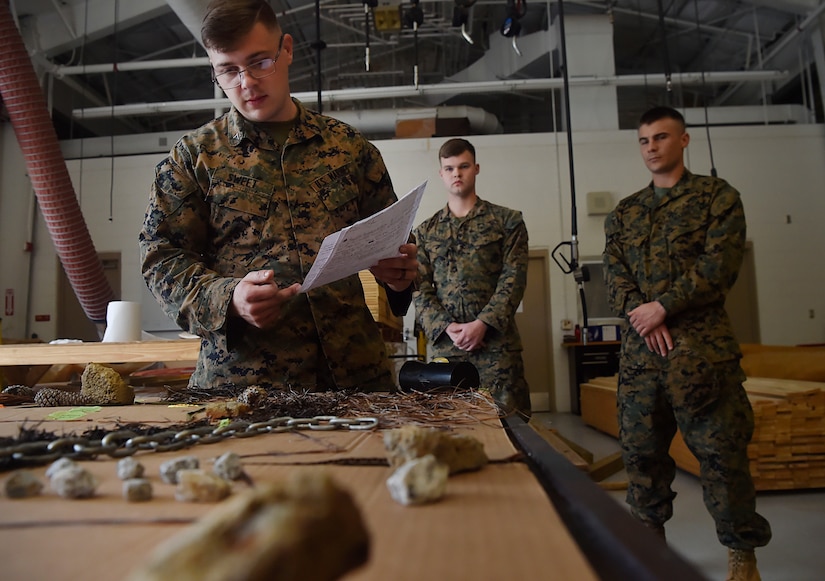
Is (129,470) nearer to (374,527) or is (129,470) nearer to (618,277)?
(374,527)

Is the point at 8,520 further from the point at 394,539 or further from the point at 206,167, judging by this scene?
the point at 206,167

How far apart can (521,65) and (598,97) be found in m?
1.01

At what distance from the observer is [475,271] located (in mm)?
2471

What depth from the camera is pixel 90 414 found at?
39.5 inches

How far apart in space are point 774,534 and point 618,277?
46.1 inches

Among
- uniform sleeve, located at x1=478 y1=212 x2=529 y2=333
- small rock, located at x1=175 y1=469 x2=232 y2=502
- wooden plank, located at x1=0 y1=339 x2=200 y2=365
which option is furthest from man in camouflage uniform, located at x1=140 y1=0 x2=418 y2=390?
uniform sleeve, located at x1=478 y1=212 x2=529 y2=333

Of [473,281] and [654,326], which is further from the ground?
[473,281]

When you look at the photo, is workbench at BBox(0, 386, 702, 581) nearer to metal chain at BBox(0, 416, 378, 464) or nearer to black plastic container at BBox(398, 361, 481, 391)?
metal chain at BBox(0, 416, 378, 464)

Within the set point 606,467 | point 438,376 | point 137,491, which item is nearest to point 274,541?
point 137,491

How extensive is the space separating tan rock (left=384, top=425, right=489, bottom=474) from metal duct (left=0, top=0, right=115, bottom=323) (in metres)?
3.85

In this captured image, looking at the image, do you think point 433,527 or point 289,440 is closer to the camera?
point 433,527

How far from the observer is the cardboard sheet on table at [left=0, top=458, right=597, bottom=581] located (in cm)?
30

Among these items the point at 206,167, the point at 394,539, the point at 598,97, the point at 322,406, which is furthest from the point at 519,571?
the point at 598,97

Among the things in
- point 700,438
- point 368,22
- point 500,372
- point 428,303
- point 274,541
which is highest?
point 368,22
